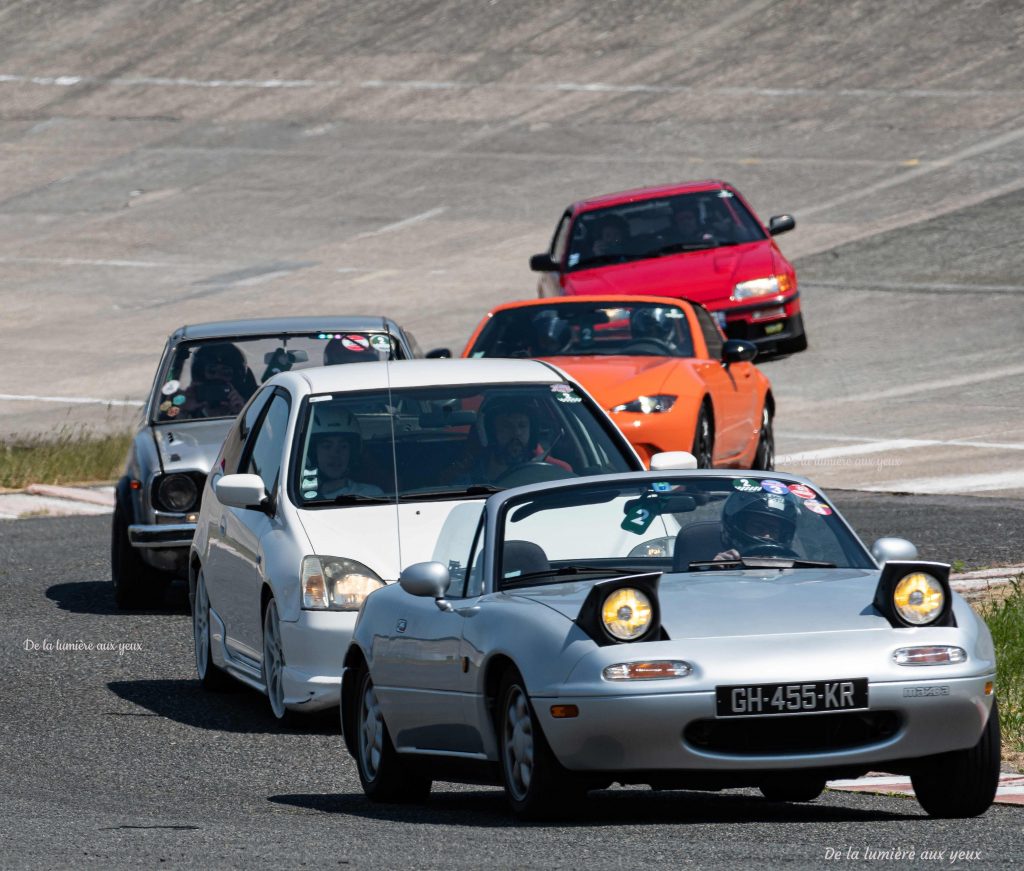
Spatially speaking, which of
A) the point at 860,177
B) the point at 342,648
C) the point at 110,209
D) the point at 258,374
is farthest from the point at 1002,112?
the point at 342,648


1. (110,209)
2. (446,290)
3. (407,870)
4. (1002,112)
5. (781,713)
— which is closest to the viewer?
(407,870)

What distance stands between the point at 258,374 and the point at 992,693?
8.18m

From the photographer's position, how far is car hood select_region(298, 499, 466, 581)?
999 cm

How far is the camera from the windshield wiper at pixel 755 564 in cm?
818

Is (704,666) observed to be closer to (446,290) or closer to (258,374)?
(258,374)

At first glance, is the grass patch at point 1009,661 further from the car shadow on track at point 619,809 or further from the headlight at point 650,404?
the headlight at point 650,404

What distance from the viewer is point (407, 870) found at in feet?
22.2

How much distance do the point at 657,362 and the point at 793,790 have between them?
8.93m

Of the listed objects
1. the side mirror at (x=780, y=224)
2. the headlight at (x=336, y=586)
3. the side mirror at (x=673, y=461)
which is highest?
the side mirror at (x=673, y=461)

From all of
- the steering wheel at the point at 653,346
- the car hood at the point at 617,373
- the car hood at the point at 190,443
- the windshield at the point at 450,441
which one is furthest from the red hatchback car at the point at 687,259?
the windshield at the point at 450,441

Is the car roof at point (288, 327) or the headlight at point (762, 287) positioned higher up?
the car roof at point (288, 327)

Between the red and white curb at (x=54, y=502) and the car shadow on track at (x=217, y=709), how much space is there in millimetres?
8502

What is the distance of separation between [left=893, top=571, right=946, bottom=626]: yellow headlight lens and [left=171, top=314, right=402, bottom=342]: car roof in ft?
24.2

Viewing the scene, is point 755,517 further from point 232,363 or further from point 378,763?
point 232,363
